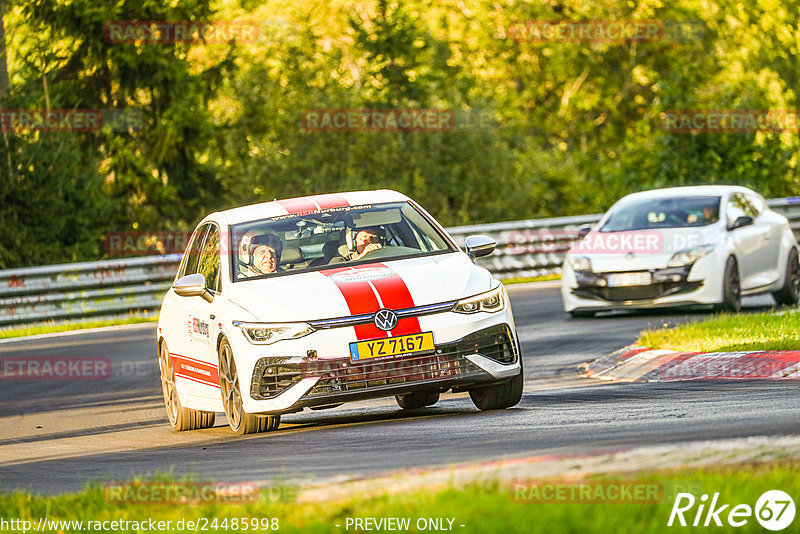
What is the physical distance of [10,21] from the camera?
34.1 metres

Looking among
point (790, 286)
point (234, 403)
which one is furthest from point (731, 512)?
point (790, 286)

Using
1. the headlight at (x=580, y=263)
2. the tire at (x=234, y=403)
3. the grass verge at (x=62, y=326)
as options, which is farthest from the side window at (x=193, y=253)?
the grass verge at (x=62, y=326)

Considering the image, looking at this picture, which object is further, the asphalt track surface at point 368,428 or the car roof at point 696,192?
the car roof at point 696,192

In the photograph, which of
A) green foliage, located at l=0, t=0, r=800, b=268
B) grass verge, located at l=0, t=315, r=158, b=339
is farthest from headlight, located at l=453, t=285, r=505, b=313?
green foliage, located at l=0, t=0, r=800, b=268

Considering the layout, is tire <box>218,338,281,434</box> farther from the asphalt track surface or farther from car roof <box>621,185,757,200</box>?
car roof <box>621,185,757,200</box>

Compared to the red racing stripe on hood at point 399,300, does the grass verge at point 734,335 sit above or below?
below

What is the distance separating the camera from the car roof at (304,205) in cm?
1130

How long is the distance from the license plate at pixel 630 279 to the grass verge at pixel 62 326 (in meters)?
7.63

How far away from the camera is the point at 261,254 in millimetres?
10797

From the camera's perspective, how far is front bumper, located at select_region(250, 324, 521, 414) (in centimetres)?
969

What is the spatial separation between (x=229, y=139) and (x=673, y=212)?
2437 cm

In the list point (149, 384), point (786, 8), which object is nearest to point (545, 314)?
point (149, 384)

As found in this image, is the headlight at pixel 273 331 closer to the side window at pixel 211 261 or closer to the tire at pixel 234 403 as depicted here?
the tire at pixel 234 403

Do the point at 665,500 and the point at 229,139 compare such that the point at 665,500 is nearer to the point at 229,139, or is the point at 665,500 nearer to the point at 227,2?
the point at 229,139
